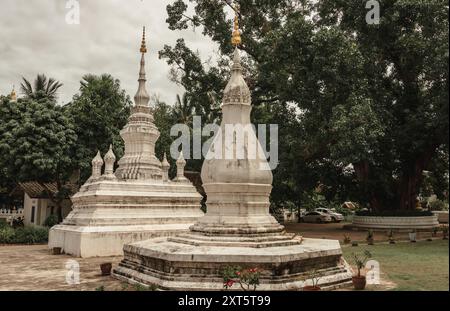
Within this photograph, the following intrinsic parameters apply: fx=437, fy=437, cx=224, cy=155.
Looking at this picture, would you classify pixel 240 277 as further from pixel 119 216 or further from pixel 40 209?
pixel 40 209

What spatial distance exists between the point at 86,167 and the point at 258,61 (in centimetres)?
1477

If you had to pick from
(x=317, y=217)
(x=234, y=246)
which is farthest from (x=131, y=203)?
(x=317, y=217)

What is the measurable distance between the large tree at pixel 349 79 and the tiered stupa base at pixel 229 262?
1345cm

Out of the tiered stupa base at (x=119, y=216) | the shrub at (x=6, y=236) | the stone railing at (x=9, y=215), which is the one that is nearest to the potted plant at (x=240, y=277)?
the tiered stupa base at (x=119, y=216)

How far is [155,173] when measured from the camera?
75.5 feet

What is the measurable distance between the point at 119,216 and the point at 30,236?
8676 mm

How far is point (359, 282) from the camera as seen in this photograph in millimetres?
9977


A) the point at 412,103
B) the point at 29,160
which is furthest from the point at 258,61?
the point at 29,160

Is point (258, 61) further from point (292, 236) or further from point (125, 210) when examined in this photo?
point (292, 236)

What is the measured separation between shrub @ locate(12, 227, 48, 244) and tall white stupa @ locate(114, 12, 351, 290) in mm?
15504

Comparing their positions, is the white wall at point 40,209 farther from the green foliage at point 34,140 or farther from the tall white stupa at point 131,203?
the tall white stupa at point 131,203

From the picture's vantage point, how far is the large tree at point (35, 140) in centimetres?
2842
